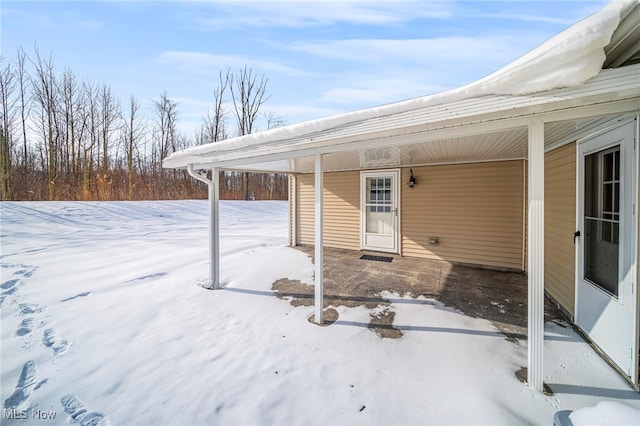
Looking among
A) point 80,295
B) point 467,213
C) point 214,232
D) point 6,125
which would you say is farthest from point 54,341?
point 6,125

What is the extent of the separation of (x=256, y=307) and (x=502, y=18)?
4.73m

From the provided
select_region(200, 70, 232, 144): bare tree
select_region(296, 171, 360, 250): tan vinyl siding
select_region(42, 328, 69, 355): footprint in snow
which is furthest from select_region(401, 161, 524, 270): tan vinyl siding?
select_region(200, 70, 232, 144): bare tree

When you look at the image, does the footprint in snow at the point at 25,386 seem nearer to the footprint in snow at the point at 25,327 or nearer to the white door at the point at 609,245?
the footprint in snow at the point at 25,327

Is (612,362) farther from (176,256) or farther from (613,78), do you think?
(176,256)

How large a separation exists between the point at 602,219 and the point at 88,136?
58.9 feet

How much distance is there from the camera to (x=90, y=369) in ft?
7.88

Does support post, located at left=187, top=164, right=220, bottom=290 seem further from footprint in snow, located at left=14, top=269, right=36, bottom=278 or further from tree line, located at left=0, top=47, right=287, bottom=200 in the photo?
tree line, located at left=0, top=47, right=287, bottom=200

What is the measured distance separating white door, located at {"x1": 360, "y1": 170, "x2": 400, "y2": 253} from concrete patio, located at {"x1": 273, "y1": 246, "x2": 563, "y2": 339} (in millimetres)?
684

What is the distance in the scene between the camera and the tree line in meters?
11.6

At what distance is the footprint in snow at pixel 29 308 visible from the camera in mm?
3445

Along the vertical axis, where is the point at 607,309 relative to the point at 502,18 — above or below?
below

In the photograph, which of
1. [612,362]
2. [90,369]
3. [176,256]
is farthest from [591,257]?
[176,256]

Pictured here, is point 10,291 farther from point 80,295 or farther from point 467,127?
point 467,127

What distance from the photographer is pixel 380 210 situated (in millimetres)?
6605
